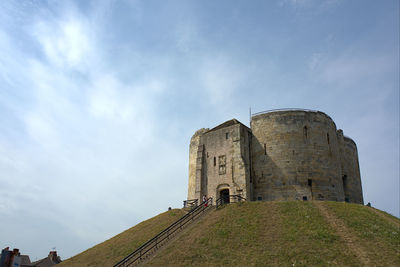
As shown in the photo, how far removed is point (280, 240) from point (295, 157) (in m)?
13.8

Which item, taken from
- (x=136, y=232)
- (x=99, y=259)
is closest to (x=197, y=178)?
(x=136, y=232)

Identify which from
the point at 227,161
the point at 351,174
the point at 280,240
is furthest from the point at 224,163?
the point at 351,174

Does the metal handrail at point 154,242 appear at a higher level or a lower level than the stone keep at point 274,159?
lower

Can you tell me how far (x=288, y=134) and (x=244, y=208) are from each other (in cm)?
1076

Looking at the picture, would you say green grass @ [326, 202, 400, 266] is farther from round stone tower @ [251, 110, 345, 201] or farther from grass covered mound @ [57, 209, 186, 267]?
grass covered mound @ [57, 209, 186, 267]

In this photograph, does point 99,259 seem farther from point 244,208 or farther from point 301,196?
point 301,196

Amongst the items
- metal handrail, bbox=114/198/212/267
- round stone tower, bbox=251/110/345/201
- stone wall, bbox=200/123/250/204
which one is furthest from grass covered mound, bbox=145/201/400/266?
stone wall, bbox=200/123/250/204

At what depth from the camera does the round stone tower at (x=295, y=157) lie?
3138cm

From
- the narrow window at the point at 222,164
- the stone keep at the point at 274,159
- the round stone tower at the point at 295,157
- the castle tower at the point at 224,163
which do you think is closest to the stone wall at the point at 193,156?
the castle tower at the point at 224,163

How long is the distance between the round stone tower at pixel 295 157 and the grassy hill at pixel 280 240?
18.7 feet

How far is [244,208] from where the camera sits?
2572cm

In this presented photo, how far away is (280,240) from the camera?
19.8m

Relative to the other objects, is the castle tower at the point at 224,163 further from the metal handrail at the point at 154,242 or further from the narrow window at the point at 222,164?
the metal handrail at the point at 154,242

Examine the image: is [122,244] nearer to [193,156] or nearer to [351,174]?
[193,156]
